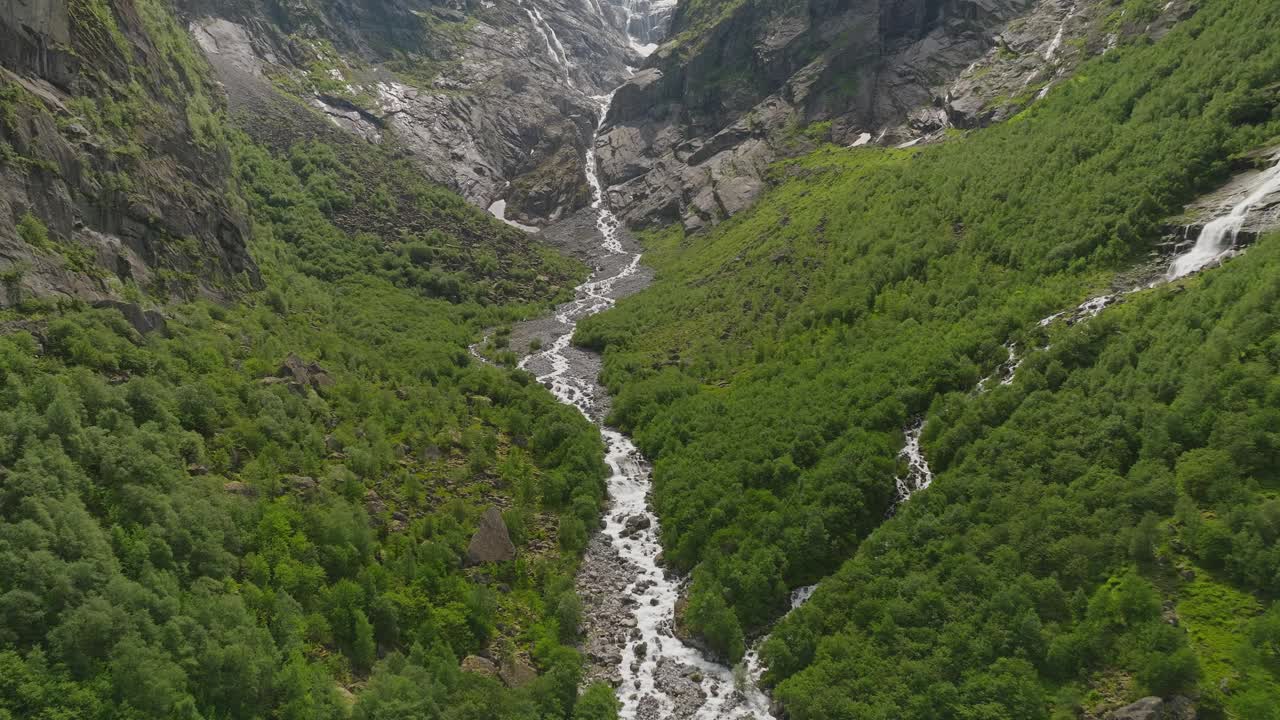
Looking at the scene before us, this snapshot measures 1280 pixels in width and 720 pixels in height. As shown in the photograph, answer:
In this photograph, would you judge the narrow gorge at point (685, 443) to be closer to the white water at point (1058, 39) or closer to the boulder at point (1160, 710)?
the boulder at point (1160, 710)

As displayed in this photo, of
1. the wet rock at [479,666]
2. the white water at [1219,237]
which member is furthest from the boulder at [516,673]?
the white water at [1219,237]

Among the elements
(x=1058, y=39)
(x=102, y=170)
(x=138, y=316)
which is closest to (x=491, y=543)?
(x=138, y=316)

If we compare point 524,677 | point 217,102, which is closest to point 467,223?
point 217,102

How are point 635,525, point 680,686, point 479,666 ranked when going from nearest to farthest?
point 479,666, point 680,686, point 635,525

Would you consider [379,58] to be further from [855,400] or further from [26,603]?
[26,603]

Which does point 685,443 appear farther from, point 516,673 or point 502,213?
point 502,213

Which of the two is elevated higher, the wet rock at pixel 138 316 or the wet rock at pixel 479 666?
the wet rock at pixel 138 316
